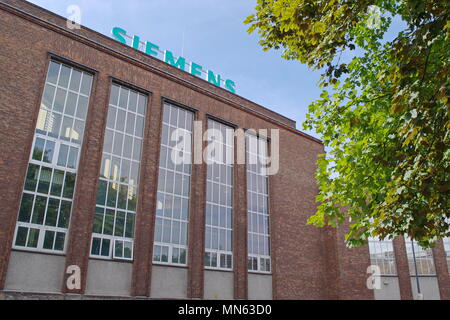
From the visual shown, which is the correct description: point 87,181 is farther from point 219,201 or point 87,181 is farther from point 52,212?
point 219,201

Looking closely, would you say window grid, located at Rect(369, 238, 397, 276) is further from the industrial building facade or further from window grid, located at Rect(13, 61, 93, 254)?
window grid, located at Rect(13, 61, 93, 254)

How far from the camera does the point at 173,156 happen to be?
19.5 m

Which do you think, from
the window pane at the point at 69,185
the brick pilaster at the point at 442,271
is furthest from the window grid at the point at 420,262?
the window pane at the point at 69,185

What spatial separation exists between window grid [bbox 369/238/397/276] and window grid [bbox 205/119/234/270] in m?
12.5

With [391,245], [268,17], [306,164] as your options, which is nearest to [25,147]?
[268,17]

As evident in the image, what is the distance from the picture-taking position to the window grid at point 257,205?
2130 cm

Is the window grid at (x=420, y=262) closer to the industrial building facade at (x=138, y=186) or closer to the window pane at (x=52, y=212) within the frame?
the industrial building facade at (x=138, y=186)

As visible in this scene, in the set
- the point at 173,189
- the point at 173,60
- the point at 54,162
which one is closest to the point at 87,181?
the point at 54,162

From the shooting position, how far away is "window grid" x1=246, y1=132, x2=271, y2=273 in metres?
21.3

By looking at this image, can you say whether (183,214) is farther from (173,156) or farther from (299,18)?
(299,18)

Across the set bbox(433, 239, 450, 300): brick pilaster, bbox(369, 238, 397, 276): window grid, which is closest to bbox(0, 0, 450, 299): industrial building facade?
bbox(369, 238, 397, 276): window grid

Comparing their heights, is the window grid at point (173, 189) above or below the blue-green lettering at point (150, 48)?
below

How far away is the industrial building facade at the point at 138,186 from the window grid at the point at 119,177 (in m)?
0.05

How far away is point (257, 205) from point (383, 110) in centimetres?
1423
